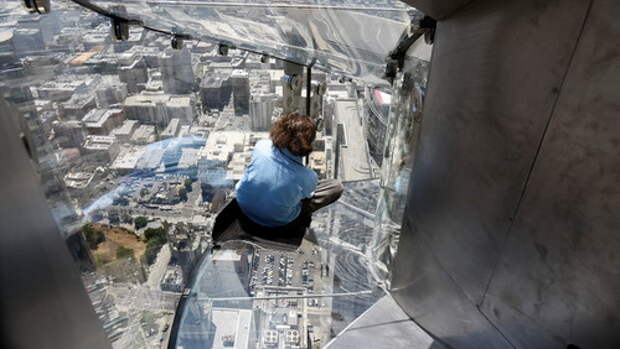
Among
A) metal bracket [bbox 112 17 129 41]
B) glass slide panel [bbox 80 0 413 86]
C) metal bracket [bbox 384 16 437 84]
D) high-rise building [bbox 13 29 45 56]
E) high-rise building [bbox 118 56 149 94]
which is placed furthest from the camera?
high-rise building [bbox 118 56 149 94]

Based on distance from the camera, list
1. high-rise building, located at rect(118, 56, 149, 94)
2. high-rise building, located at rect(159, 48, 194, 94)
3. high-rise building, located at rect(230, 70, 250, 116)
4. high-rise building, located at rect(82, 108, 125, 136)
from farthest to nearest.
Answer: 1. high-rise building, located at rect(230, 70, 250, 116)
2. high-rise building, located at rect(159, 48, 194, 94)
3. high-rise building, located at rect(118, 56, 149, 94)
4. high-rise building, located at rect(82, 108, 125, 136)

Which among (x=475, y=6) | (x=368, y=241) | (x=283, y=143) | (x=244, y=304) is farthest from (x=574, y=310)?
(x=244, y=304)

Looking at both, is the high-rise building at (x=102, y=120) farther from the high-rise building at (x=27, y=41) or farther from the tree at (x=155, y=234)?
the tree at (x=155, y=234)

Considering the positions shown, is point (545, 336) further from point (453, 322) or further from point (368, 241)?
point (368, 241)

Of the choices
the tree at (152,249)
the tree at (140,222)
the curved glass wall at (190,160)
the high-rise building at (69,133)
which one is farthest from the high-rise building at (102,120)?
the tree at (152,249)

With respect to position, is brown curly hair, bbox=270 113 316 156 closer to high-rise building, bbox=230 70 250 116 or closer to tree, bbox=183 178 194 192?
tree, bbox=183 178 194 192

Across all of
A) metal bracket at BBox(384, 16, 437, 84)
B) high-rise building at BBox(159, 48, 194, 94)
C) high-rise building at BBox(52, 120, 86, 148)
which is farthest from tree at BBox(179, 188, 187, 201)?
metal bracket at BBox(384, 16, 437, 84)

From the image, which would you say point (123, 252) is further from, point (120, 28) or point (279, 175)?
point (120, 28)
